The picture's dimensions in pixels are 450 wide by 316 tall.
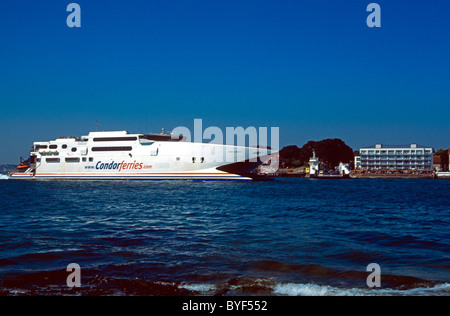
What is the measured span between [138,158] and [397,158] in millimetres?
102793

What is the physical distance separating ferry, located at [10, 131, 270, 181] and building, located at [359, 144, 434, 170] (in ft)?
274

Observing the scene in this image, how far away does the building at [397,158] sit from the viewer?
431 feet

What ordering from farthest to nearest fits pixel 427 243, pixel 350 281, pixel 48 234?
pixel 48 234 < pixel 427 243 < pixel 350 281

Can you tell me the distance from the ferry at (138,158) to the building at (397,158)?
8356cm

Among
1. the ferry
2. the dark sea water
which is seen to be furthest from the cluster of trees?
the dark sea water

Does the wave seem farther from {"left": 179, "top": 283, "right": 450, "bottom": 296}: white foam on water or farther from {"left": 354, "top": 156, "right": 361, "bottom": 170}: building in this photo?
{"left": 354, "top": 156, "right": 361, "bottom": 170}: building

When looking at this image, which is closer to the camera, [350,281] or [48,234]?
[350,281]

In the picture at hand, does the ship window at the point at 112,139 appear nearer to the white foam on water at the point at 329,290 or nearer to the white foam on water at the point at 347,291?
the white foam on water at the point at 329,290

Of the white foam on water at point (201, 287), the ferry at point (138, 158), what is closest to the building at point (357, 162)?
the ferry at point (138, 158)

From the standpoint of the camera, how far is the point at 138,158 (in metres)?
60.2

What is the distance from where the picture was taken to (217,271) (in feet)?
25.9
